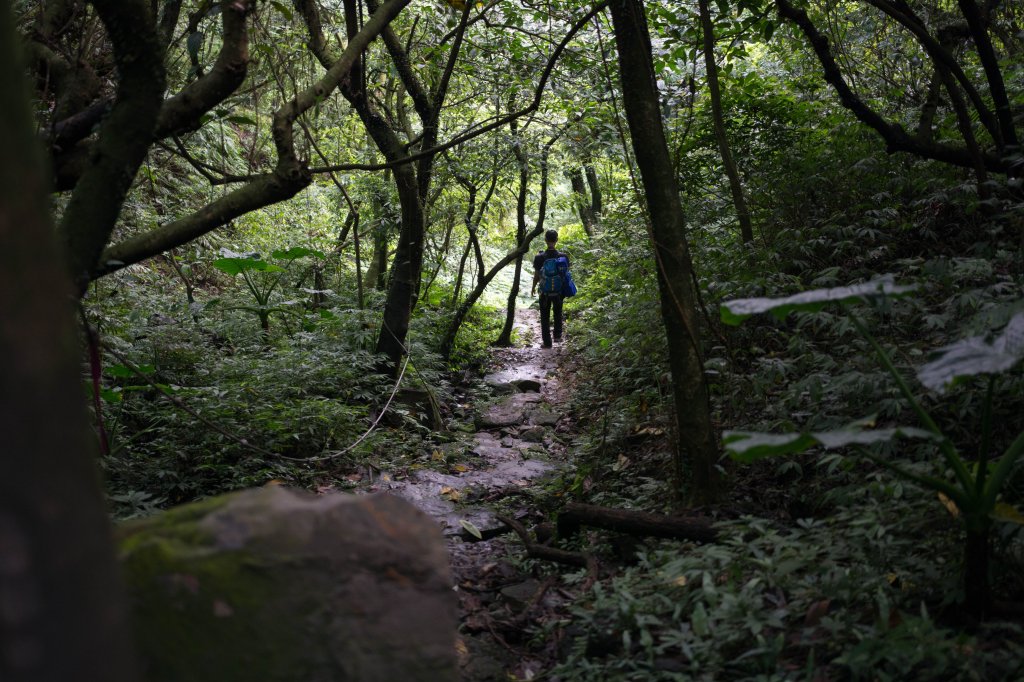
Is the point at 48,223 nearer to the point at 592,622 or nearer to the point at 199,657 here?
the point at 199,657

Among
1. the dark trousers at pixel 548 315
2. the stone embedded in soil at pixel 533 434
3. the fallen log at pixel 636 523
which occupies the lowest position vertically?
the fallen log at pixel 636 523

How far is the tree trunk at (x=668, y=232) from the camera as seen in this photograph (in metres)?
4.26

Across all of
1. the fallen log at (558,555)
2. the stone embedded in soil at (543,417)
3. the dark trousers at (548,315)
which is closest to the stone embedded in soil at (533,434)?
the stone embedded in soil at (543,417)

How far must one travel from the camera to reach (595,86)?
9406 mm

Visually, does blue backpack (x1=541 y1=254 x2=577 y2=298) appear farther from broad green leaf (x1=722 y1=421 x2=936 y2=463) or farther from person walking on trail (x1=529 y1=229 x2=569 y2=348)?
broad green leaf (x1=722 y1=421 x2=936 y2=463)

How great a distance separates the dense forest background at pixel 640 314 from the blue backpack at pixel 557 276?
1.17m

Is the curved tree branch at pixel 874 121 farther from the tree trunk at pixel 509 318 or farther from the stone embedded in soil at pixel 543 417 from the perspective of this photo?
the tree trunk at pixel 509 318

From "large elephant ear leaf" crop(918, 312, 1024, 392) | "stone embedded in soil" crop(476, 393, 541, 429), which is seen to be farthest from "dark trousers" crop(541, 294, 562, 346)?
"large elephant ear leaf" crop(918, 312, 1024, 392)

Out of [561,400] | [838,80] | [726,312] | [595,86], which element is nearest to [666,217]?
[726,312]

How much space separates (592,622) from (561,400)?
238 inches

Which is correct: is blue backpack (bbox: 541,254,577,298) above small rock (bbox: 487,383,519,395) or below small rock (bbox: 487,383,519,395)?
above

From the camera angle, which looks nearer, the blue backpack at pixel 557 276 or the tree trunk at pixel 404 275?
the tree trunk at pixel 404 275

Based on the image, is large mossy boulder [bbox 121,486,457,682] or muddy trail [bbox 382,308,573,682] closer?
large mossy boulder [bbox 121,486,457,682]

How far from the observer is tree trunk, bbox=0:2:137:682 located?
0.87m
